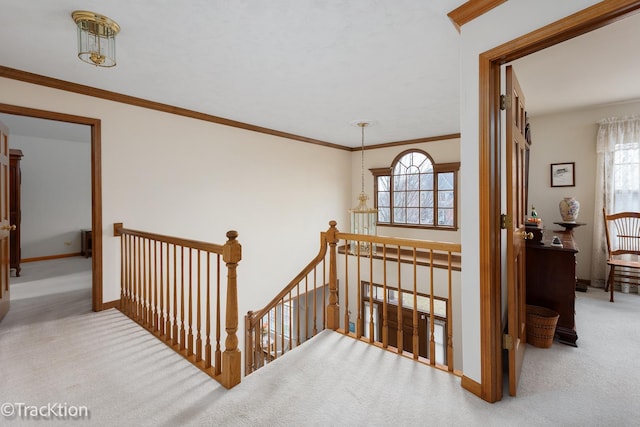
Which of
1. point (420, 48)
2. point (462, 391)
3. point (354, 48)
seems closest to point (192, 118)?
point (354, 48)

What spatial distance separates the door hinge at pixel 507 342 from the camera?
1802 millimetres

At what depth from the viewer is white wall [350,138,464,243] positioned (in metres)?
5.44

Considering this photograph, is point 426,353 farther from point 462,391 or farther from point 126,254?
point 126,254

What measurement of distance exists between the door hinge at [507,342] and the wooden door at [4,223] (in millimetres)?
4214

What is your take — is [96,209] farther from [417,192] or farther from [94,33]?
[417,192]

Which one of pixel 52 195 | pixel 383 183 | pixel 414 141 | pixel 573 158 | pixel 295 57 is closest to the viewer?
pixel 295 57

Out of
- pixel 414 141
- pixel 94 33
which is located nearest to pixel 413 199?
pixel 414 141

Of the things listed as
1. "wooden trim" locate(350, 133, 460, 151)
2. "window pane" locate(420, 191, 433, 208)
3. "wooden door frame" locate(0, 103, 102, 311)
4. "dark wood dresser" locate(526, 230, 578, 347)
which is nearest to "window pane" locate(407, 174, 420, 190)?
"window pane" locate(420, 191, 433, 208)

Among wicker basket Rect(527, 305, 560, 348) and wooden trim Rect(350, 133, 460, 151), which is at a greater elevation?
wooden trim Rect(350, 133, 460, 151)

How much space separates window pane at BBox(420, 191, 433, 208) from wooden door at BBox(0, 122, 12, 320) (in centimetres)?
586

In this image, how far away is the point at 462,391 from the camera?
6.10 feet

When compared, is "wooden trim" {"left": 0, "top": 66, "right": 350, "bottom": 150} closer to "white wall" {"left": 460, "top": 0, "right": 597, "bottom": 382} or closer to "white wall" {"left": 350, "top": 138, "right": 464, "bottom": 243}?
"white wall" {"left": 350, "top": 138, "right": 464, "bottom": 243}

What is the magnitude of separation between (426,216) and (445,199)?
19.3 inches

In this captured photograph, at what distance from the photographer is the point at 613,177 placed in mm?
4059
